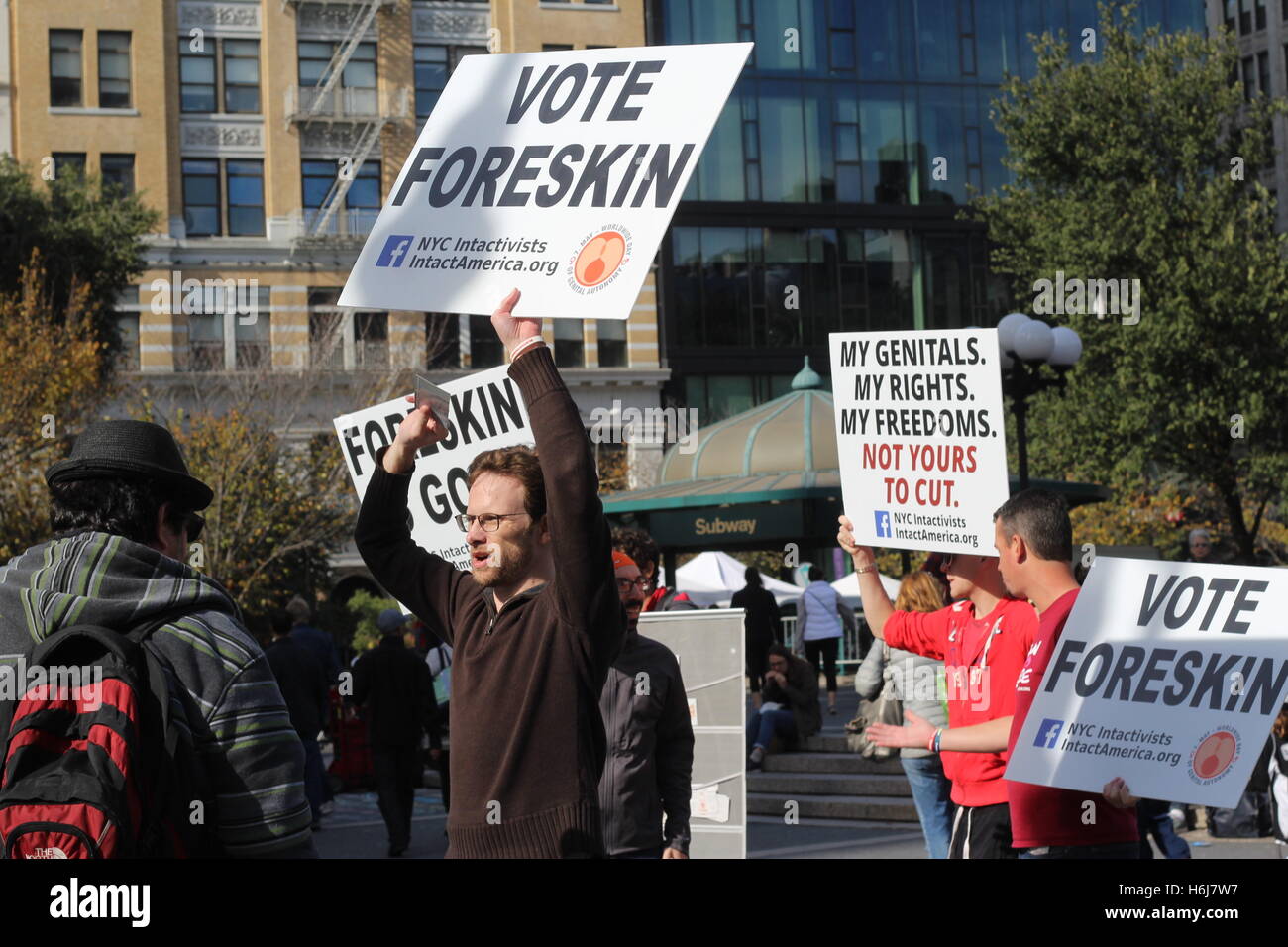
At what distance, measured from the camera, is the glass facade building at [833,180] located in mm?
47531

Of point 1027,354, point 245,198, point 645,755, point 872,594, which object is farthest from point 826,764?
point 245,198

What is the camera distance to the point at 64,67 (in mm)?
42688

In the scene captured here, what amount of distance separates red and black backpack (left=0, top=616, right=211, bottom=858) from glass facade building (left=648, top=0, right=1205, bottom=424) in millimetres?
43857

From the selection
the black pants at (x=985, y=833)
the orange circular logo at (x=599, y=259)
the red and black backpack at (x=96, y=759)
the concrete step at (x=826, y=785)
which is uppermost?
the orange circular logo at (x=599, y=259)

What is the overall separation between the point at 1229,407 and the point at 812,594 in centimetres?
1223

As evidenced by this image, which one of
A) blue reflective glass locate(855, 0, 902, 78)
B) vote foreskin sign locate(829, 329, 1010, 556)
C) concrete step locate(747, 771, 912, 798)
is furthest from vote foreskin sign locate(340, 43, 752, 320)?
blue reflective glass locate(855, 0, 902, 78)

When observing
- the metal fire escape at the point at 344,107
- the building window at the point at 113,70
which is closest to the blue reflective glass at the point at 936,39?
the metal fire escape at the point at 344,107

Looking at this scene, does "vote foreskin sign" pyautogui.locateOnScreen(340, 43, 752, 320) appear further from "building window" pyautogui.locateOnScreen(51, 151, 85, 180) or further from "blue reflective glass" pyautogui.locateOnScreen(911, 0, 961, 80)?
"blue reflective glass" pyautogui.locateOnScreen(911, 0, 961, 80)

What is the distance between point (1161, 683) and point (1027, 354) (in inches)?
410

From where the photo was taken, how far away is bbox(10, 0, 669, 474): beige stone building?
42219 mm

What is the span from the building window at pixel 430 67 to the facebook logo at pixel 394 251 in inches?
1640

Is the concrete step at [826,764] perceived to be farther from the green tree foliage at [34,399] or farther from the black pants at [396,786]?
the green tree foliage at [34,399]
